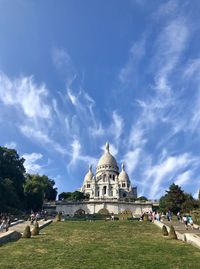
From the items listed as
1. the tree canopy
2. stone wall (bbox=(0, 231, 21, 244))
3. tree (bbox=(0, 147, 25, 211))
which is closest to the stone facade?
the tree canopy

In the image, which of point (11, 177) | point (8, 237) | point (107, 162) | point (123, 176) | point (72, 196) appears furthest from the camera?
point (107, 162)

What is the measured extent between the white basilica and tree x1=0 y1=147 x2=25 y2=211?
1710 inches

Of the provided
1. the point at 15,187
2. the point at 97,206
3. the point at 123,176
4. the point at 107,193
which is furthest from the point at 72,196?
the point at 15,187

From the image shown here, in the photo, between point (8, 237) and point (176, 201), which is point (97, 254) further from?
point (176, 201)

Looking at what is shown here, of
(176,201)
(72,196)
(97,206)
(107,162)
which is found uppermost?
(107,162)

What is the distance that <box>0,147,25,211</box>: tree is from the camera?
55.3 m

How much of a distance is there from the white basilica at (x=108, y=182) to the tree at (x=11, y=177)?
43430mm

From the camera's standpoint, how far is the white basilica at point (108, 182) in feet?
362

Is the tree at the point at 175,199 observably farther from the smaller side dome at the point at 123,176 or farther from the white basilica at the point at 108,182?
the smaller side dome at the point at 123,176

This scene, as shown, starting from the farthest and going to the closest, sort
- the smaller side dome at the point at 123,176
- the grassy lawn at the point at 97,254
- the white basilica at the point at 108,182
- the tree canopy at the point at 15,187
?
the smaller side dome at the point at 123,176, the white basilica at the point at 108,182, the tree canopy at the point at 15,187, the grassy lawn at the point at 97,254

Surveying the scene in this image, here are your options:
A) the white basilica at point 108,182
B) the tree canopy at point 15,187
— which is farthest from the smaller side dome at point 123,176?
the tree canopy at point 15,187

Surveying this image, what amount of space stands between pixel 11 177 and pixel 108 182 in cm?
5286

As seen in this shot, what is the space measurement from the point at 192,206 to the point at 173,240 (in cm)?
3751

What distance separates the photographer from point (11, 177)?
6388cm
